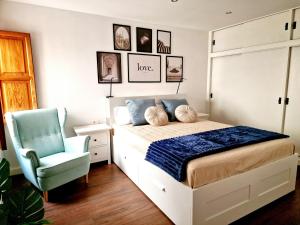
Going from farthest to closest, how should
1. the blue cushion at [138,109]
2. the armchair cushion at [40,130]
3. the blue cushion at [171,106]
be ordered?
1. the blue cushion at [171,106]
2. the blue cushion at [138,109]
3. the armchair cushion at [40,130]

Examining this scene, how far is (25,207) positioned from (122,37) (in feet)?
9.38

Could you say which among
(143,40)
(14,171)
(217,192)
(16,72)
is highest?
(143,40)

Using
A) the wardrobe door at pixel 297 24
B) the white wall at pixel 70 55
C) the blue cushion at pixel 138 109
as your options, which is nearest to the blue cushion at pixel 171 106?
the blue cushion at pixel 138 109

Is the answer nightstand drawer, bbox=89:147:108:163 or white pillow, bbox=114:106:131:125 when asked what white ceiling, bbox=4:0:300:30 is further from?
nightstand drawer, bbox=89:147:108:163

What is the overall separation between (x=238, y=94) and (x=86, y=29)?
3.03m

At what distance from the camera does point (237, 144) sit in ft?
6.42

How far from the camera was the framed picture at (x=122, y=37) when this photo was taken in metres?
3.27

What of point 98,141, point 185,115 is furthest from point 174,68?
point 98,141

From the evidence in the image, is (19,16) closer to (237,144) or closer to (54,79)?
(54,79)

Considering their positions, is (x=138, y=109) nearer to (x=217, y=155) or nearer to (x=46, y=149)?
(x=46, y=149)

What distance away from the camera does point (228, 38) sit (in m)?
3.92

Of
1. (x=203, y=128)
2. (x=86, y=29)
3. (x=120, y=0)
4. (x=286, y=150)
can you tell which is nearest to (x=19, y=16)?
(x=86, y=29)

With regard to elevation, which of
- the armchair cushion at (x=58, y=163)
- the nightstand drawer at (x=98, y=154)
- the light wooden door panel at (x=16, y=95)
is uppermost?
the light wooden door panel at (x=16, y=95)

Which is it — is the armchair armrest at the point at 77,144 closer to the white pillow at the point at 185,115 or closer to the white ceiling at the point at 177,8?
the white pillow at the point at 185,115
